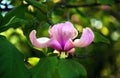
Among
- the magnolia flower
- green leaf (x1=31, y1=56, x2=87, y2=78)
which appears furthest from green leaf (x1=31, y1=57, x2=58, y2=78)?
the magnolia flower

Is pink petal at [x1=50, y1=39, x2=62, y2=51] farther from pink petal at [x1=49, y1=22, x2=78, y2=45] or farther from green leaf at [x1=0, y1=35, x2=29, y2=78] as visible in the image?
green leaf at [x1=0, y1=35, x2=29, y2=78]

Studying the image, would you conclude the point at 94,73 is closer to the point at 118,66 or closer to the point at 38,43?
the point at 118,66

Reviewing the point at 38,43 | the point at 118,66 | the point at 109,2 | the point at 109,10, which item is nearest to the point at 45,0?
the point at 109,2

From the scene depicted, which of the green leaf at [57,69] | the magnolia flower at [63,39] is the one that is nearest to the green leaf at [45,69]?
the green leaf at [57,69]

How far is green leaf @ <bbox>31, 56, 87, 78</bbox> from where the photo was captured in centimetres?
120

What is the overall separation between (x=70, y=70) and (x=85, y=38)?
155 mm

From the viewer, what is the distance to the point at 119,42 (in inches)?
188

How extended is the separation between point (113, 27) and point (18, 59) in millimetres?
3358

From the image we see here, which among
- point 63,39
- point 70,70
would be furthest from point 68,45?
point 70,70

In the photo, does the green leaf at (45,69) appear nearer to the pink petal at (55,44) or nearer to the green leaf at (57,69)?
the green leaf at (57,69)

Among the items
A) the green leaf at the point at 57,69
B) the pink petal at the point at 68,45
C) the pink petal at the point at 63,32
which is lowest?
the pink petal at the point at 68,45

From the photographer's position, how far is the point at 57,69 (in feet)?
3.96

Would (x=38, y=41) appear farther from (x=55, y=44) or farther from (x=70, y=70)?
(x=70, y=70)

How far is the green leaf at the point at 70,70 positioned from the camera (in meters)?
1.20
